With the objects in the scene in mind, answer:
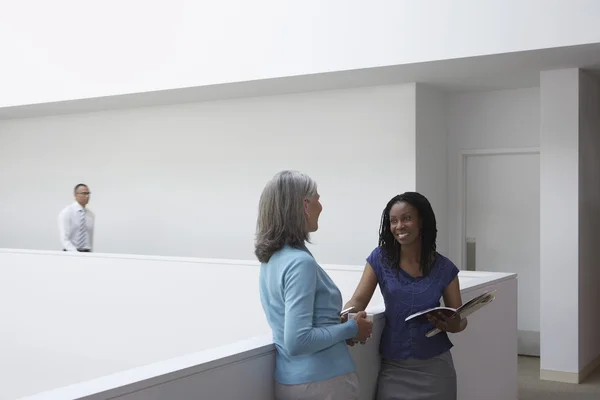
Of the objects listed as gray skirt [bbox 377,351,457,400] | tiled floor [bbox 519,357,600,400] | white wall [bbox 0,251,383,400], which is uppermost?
gray skirt [bbox 377,351,457,400]

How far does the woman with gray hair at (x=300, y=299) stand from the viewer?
2990 millimetres

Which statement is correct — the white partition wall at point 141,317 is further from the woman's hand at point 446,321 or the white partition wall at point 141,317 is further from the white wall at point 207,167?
the white wall at point 207,167

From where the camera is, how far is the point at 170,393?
9.38ft

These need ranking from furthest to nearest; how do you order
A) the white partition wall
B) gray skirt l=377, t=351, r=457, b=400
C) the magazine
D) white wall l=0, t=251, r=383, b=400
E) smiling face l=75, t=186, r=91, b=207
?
smiling face l=75, t=186, r=91, b=207 < white wall l=0, t=251, r=383, b=400 < the white partition wall < gray skirt l=377, t=351, r=457, b=400 < the magazine

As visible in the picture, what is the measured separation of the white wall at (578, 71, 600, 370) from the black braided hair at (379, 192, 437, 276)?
5.13 m

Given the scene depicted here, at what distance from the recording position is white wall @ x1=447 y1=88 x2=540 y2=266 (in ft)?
32.1

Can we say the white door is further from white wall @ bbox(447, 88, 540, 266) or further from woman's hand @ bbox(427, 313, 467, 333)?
woman's hand @ bbox(427, 313, 467, 333)

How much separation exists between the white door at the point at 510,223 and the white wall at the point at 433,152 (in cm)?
33

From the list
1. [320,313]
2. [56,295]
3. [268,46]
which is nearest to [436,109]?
[268,46]

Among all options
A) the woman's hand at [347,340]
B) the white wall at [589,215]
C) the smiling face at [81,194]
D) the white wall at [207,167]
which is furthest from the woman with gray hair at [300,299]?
the smiling face at [81,194]

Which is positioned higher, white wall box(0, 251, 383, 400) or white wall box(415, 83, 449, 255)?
white wall box(415, 83, 449, 255)

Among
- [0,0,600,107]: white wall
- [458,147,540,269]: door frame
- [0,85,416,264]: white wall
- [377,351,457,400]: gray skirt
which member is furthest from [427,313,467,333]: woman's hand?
[458,147,540,269]: door frame

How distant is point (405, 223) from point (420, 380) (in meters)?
0.73

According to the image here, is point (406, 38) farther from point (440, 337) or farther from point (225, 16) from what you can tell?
point (440, 337)
